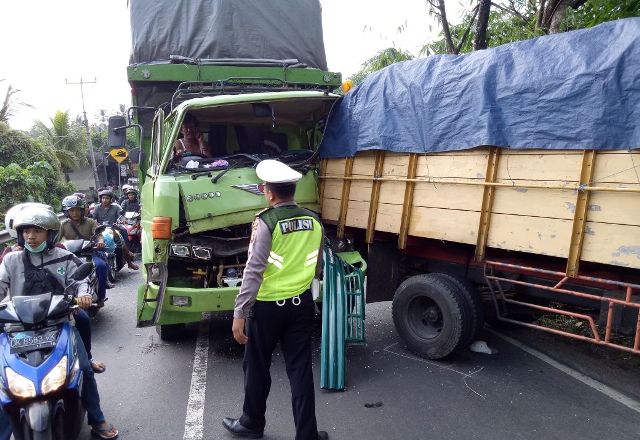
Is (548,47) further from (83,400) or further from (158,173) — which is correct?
(83,400)

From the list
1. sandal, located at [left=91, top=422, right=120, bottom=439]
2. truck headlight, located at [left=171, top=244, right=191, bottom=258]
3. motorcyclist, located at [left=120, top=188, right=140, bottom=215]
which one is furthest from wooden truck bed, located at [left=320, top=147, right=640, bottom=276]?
motorcyclist, located at [left=120, top=188, right=140, bottom=215]

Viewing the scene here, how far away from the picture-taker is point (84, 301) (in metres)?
3.16

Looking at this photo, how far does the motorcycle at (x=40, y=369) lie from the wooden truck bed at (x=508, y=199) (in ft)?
9.31

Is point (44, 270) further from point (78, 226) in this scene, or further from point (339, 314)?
point (78, 226)

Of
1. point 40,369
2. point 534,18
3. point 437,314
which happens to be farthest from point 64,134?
point 40,369

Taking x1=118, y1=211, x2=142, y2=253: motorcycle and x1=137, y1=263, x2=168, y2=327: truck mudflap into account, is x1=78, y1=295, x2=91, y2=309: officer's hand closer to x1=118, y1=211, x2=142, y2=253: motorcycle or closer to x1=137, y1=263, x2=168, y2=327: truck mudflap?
x1=137, y1=263, x2=168, y2=327: truck mudflap

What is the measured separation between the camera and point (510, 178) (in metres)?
3.74

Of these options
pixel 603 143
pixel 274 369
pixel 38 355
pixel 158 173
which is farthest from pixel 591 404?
pixel 158 173

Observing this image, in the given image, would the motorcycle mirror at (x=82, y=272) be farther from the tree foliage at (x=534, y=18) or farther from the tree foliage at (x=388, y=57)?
the tree foliage at (x=388, y=57)

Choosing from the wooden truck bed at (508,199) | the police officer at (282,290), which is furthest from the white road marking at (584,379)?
Answer: the police officer at (282,290)

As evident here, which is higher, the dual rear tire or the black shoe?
the dual rear tire

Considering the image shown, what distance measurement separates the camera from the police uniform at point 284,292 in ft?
9.62

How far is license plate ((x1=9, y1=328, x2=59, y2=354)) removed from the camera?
2824 millimetres

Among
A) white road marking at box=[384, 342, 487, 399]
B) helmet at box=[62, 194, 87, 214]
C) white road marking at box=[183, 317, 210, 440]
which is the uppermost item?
helmet at box=[62, 194, 87, 214]
